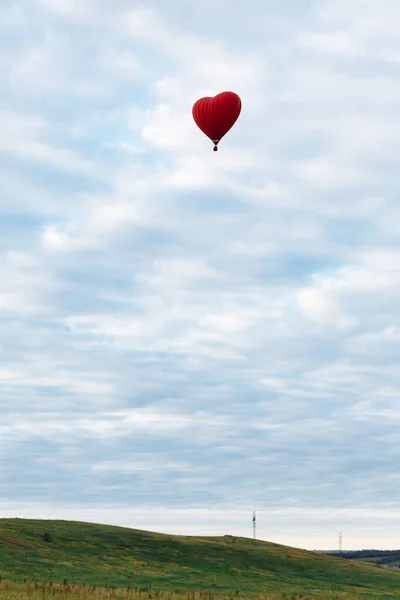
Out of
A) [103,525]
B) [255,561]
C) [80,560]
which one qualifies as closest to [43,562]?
[80,560]

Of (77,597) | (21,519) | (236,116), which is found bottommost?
(77,597)

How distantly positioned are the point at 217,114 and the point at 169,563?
47.3 metres

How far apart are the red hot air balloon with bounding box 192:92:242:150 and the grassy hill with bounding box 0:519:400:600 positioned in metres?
36.5

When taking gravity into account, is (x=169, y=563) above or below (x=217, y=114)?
below

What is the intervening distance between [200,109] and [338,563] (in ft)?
201

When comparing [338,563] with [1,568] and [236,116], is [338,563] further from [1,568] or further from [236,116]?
[236,116]

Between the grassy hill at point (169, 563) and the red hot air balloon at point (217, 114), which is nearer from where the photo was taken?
the red hot air balloon at point (217, 114)

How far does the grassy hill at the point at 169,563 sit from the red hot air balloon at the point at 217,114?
120 ft

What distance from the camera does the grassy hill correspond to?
6806cm

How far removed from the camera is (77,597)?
44281 millimetres

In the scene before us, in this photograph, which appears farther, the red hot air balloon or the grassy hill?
the grassy hill

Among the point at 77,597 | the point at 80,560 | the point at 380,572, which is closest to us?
the point at 77,597

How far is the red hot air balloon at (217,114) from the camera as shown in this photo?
2657 inches

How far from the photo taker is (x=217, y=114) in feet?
222
